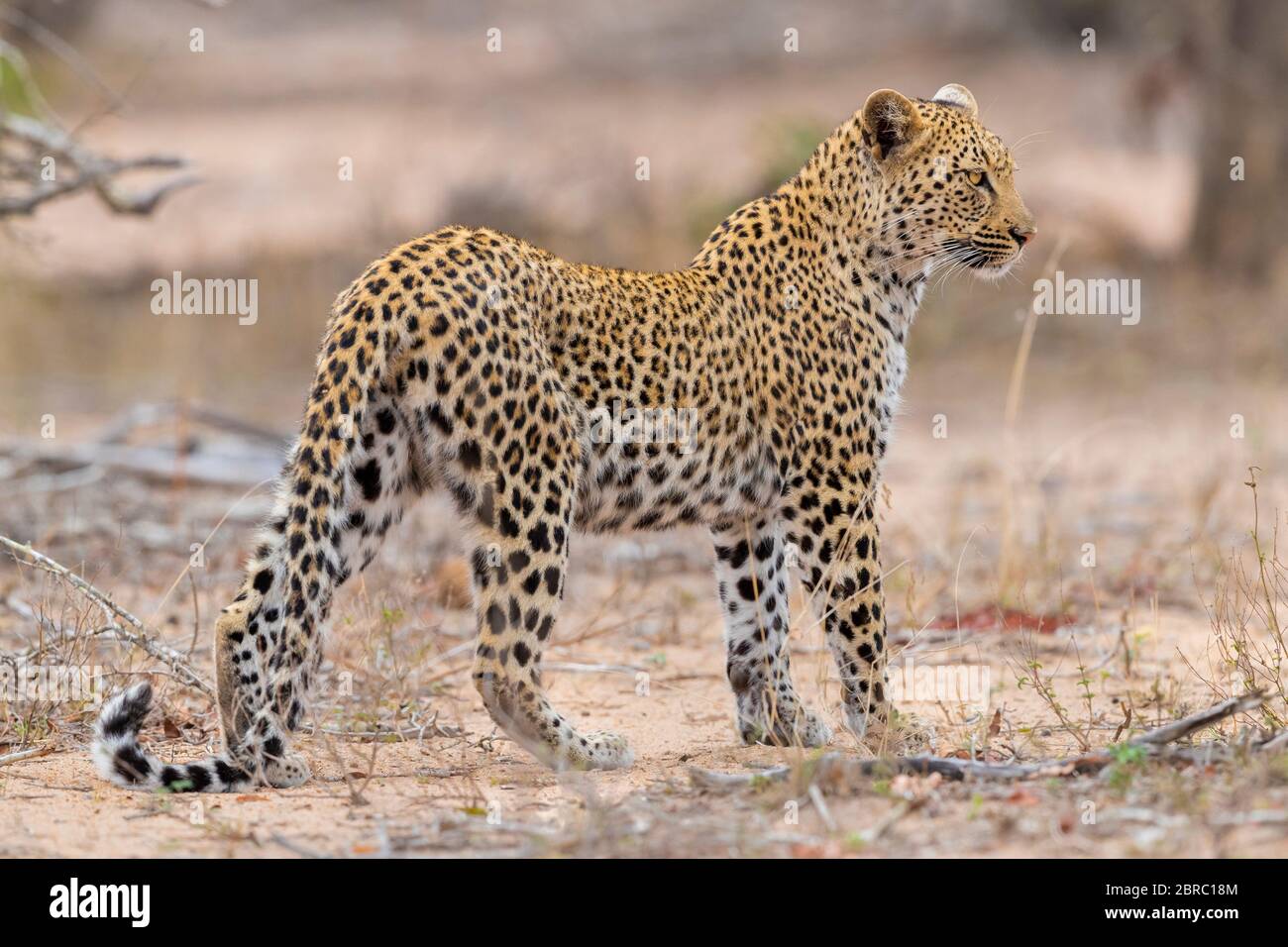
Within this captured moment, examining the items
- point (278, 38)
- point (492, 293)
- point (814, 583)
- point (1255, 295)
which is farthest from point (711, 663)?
point (278, 38)

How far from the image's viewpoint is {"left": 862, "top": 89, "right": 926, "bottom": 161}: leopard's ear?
661 centimetres

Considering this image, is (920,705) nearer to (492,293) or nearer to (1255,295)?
(492,293)

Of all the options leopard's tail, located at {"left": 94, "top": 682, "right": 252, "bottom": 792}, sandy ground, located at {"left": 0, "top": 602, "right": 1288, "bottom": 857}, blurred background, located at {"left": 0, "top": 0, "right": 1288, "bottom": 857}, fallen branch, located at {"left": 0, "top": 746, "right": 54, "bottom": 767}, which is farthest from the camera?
blurred background, located at {"left": 0, "top": 0, "right": 1288, "bottom": 857}

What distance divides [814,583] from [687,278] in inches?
48.5

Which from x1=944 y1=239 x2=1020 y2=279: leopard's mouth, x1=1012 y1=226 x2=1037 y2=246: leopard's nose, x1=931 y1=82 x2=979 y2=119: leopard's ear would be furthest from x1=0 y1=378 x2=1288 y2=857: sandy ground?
x1=931 y1=82 x2=979 y2=119: leopard's ear

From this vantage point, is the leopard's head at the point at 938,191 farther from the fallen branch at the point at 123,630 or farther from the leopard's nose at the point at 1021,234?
the fallen branch at the point at 123,630

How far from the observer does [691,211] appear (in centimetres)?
1753

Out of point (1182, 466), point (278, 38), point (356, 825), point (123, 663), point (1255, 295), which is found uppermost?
point (278, 38)

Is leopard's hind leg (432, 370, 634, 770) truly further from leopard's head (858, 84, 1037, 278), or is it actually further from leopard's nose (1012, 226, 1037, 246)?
leopard's nose (1012, 226, 1037, 246)

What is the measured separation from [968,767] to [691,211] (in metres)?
12.7

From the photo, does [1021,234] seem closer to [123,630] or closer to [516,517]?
[516,517]

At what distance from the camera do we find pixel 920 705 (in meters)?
7.32

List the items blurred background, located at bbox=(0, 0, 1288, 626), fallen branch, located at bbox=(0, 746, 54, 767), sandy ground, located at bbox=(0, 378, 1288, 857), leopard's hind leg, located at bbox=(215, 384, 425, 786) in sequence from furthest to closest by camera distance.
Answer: blurred background, located at bbox=(0, 0, 1288, 626), fallen branch, located at bbox=(0, 746, 54, 767), leopard's hind leg, located at bbox=(215, 384, 425, 786), sandy ground, located at bbox=(0, 378, 1288, 857)

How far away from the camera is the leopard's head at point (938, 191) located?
21.9 ft
